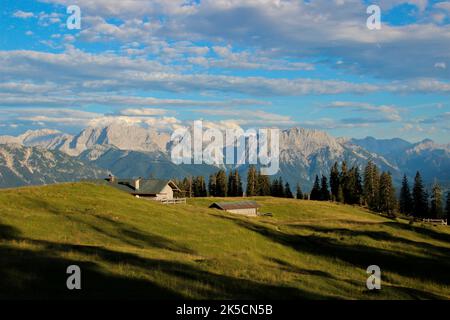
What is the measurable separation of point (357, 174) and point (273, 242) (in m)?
110

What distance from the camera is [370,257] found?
45.8 metres

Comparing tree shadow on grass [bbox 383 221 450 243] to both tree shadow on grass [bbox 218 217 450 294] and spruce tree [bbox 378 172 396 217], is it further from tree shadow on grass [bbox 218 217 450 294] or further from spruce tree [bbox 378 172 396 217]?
spruce tree [bbox 378 172 396 217]

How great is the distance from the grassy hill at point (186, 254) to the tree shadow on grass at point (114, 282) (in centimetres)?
5

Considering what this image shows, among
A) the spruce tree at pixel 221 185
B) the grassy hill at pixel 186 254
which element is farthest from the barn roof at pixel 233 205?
the spruce tree at pixel 221 185

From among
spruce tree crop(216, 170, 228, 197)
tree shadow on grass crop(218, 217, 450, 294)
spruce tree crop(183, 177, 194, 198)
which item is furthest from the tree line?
tree shadow on grass crop(218, 217, 450, 294)

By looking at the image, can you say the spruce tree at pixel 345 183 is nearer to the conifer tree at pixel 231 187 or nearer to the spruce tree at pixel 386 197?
the spruce tree at pixel 386 197

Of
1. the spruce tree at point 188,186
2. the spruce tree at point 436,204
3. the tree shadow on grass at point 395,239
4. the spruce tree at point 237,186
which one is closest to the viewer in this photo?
the tree shadow on grass at point 395,239

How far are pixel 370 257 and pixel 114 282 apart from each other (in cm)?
3133

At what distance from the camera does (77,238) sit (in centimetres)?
3991

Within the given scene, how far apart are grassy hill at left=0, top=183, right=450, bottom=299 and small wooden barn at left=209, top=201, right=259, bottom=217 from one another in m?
37.7

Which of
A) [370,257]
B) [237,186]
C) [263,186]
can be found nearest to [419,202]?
[263,186]

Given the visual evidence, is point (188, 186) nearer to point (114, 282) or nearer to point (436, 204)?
point (436, 204)

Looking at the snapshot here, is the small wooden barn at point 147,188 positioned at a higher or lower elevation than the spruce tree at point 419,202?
higher

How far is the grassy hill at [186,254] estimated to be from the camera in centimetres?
2205
